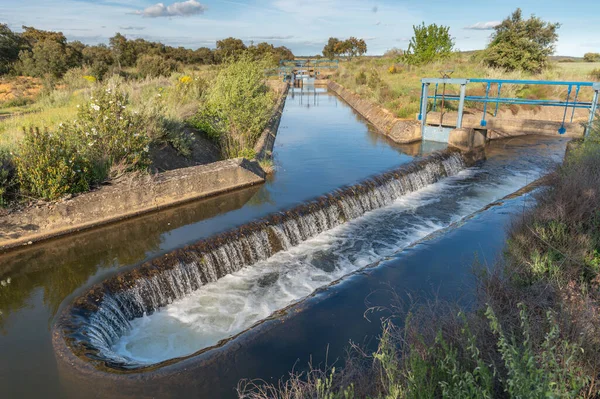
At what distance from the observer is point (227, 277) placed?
23.7 ft

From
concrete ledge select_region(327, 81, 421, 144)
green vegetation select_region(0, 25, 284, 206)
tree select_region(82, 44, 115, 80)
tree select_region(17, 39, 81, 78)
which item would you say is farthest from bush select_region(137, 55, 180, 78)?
concrete ledge select_region(327, 81, 421, 144)

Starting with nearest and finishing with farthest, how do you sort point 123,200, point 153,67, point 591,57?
1. point 123,200
2. point 153,67
3. point 591,57

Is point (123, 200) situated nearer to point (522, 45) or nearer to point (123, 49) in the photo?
point (522, 45)

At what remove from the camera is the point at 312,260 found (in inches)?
312

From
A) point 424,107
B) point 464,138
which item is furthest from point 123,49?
point 464,138

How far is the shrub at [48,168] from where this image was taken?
7.52 m

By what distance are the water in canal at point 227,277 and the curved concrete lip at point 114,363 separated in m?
0.26

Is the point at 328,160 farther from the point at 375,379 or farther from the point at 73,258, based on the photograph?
the point at 375,379

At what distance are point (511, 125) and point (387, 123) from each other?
18.5ft

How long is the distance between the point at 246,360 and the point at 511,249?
14.5 feet

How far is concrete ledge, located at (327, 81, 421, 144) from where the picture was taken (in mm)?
16734

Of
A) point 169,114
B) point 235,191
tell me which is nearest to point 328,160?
point 235,191

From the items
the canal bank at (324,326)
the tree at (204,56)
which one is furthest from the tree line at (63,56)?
the canal bank at (324,326)

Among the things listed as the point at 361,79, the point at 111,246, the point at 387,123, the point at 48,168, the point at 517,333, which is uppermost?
the point at 361,79
